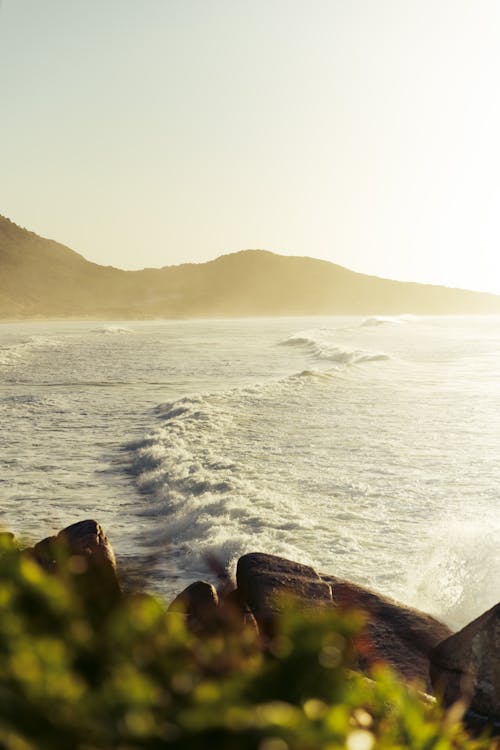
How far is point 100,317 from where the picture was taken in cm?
12875

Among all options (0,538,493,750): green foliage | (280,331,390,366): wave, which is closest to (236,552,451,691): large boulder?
(0,538,493,750): green foliage

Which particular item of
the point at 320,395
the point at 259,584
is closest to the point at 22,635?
the point at 259,584

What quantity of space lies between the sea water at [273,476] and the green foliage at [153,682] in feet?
16.6

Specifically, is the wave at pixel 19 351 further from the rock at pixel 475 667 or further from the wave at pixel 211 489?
the rock at pixel 475 667

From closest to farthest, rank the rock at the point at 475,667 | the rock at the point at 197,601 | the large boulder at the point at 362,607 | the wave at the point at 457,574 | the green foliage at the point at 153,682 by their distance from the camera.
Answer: the green foliage at the point at 153,682
the rock at the point at 475,667
the rock at the point at 197,601
the large boulder at the point at 362,607
the wave at the point at 457,574

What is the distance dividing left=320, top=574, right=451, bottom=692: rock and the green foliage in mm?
3193

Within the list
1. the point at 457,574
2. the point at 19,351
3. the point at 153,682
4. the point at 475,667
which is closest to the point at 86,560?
the point at 153,682

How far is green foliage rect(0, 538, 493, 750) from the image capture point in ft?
3.52

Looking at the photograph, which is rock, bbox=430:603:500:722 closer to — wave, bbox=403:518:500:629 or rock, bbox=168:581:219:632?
rock, bbox=168:581:219:632

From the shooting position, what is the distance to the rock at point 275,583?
4.51 m

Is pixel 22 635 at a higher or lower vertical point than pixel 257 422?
higher

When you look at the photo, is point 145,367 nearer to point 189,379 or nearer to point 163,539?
point 189,379

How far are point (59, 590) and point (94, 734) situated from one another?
303 millimetres

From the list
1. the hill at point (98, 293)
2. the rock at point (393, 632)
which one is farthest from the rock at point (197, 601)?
the hill at point (98, 293)
